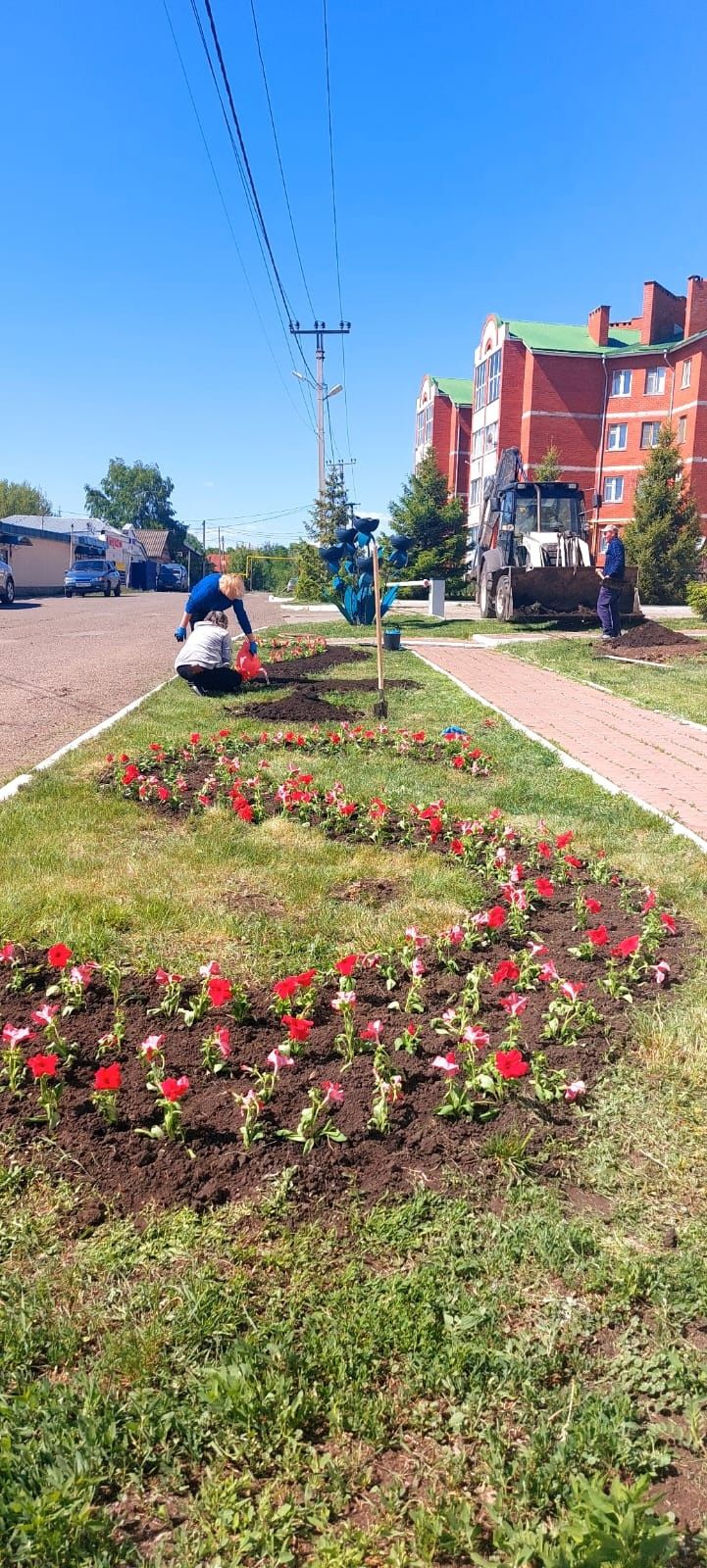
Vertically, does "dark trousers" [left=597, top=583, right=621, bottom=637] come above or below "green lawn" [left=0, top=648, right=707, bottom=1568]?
above

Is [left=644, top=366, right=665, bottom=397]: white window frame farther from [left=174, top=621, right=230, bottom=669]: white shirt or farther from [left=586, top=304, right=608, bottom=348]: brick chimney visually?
[left=174, top=621, right=230, bottom=669]: white shirt

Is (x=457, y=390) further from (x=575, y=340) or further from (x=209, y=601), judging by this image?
(x=209, y=601)

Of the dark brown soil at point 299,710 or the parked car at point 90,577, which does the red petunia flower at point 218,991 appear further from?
the parked car at point 90,577

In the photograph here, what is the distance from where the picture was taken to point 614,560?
1653 centimetres

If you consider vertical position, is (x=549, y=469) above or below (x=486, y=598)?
above

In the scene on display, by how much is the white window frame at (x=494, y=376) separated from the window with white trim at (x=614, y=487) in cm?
692

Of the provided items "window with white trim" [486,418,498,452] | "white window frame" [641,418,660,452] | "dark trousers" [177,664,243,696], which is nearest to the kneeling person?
"dark trousers" [177,664,243,696]

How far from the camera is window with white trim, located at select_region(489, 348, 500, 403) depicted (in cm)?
4744

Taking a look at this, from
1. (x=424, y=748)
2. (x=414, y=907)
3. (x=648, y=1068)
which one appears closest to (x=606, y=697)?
(x=424, y=748)

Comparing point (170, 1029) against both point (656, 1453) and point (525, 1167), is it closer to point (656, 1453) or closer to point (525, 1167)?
point (525, 1167)

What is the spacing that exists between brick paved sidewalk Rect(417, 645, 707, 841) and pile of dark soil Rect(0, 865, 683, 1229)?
8.39 feet

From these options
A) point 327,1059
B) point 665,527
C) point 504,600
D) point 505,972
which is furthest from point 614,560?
point 665,527

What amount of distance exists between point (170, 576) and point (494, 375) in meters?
22.0

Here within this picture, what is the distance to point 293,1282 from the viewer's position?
205 centimetres
